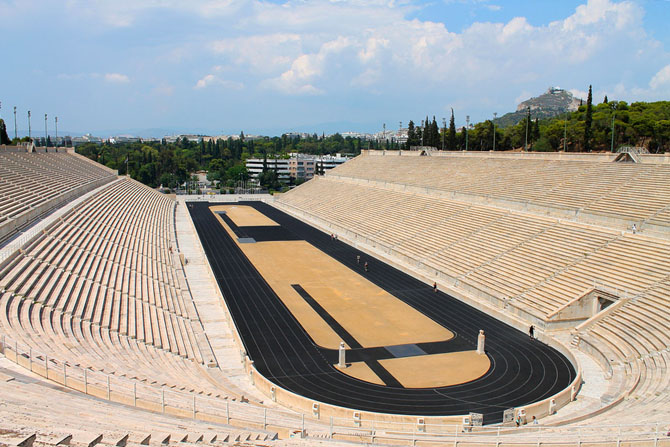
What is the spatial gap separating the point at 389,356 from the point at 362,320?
3.49 m

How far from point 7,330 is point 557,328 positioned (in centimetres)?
1672

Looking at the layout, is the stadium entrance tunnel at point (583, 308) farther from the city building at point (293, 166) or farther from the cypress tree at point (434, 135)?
the city building at point (293, 166)

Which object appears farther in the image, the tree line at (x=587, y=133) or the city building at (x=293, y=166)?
the city building at (x=293, y=166)

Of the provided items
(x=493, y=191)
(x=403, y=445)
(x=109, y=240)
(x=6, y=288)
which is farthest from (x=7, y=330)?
Answer: (x=493, y=191)

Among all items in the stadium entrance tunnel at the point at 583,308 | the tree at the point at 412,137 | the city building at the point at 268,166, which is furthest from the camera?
the city building at the point at 268,166

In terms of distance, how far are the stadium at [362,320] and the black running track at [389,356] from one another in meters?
0.08

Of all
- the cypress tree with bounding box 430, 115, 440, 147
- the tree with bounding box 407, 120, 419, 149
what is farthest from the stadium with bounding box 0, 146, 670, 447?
the tree with bounding box 407, 120, 419, 149

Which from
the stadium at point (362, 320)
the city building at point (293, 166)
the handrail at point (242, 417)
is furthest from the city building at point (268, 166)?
the handrail at point (242, 417)

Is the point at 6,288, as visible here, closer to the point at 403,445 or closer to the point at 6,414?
the point at 6,414

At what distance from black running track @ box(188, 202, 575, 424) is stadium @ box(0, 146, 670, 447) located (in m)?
0.08

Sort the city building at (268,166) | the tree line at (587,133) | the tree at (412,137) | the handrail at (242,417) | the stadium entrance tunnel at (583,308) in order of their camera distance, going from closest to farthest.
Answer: the handrail at (242,417) < the stadium entrance tunnel at (583,308) < the tree line at (587,133) < the tree at (412,137) < the city building at (268,166)

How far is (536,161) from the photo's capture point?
35562mm

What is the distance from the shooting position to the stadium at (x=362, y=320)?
9.77 meters

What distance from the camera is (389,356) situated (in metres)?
16.5
